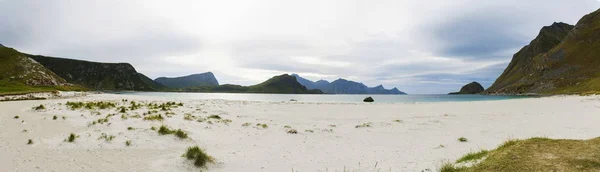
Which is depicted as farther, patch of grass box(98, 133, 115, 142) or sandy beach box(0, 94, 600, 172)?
patch of grass box(98, 133, 115, 142)

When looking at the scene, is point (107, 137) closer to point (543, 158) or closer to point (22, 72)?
point (543, 158)

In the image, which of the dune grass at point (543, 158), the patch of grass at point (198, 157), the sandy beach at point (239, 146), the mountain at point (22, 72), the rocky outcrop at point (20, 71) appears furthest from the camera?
the rocky outcrop at point (20, 71)

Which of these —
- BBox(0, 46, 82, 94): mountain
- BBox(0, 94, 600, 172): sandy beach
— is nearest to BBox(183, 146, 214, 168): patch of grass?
BBox(0, 94, 600, 172): sandy beach

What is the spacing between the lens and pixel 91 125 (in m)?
20.1

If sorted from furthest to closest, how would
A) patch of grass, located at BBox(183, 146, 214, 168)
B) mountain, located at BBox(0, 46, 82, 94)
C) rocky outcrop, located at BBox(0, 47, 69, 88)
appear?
rocky outcrop, located at BBox(0, 47, 69, 88), mountain, located at BBox(0, 46, 82, 94), patch of grass, located at BBox(183, 146, 214, 168)

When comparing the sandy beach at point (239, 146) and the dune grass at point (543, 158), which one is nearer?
the dune grass at point (543, 158)

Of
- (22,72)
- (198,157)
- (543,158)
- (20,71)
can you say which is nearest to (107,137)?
(198,157)

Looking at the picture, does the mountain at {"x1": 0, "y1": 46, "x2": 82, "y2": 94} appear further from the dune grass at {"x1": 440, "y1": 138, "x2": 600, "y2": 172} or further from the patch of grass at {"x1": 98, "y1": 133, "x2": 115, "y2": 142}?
the dune grass at {"x1": 440, "y1": 138, "x2": 600, "y2": 172}

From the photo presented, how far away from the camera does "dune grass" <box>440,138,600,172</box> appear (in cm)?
876

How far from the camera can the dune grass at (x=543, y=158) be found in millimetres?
8758

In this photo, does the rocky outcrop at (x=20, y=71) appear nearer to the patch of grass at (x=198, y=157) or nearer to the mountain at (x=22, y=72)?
the mountain at (x=22, y=72)

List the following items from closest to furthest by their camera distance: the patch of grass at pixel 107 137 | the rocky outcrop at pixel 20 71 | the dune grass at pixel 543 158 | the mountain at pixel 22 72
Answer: the dune grass at pixel 543 158 < the patch of grass at pixel 107 137 < the mountain at pixel 22 72 < the rocky outcrop at pixel 20 71

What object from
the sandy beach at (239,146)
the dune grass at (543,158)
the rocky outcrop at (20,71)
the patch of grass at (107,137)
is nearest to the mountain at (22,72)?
the rocky outcrop at (20,71)

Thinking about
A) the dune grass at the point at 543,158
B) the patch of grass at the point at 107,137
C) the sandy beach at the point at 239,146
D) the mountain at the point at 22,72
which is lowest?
the sandy beach at the point at 239,146
